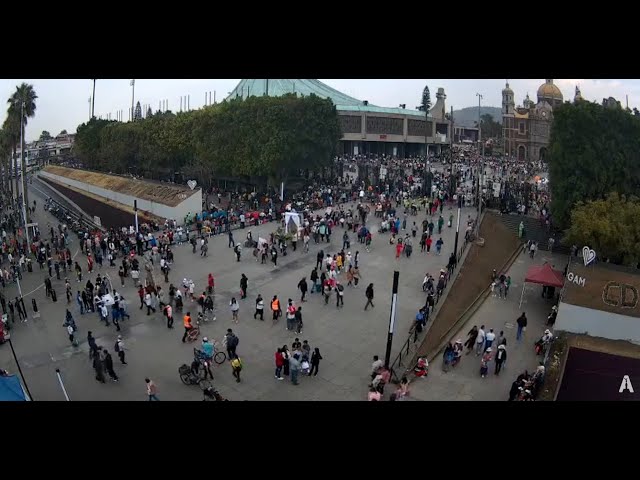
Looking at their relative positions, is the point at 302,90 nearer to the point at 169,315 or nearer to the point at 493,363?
the point at 169,315

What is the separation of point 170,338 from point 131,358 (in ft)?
4.49

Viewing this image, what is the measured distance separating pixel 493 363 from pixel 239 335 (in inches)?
289

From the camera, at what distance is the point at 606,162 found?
23.4m

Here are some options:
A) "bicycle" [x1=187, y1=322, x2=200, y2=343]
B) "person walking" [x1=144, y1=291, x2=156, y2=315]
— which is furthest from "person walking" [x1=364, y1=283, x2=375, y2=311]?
"person walking" [x1=144, y1=291, x2=156, y2=315]

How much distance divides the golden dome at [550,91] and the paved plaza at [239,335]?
6545 cm

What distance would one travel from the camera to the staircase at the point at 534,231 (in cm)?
2438

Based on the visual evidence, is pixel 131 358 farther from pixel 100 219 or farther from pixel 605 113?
pixel 100 219

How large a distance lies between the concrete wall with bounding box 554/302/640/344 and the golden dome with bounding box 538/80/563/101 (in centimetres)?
7018

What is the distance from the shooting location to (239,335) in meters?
15.2

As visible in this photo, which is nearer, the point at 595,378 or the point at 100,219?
the point at 595,378

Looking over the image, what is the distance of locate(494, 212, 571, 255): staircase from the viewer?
2438 cm

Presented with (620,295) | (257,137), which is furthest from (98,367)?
(257,137)

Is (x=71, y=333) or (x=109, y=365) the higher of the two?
(x=71, y=333)
